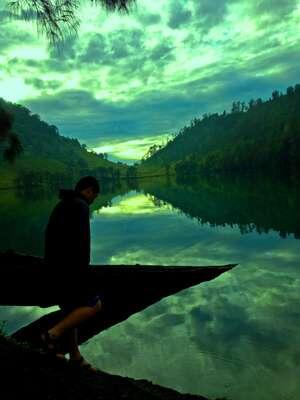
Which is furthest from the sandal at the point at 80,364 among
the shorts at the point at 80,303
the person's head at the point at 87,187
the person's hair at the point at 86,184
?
the person's hair at the point at 86,184

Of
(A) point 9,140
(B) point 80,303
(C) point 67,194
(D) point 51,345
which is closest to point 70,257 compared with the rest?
(B) point 80,303

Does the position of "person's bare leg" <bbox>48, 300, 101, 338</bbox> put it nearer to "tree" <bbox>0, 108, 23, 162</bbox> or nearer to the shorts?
the shorts

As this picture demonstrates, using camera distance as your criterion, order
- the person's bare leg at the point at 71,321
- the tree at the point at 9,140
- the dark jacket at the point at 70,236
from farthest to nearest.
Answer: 1. the tree at the point at 9,140
2. the person's bare leg at the point at 71,321
3. the dark jacket at the point at 70,236

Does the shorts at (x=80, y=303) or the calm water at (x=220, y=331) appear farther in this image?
the calm water at (x=220, y=331)

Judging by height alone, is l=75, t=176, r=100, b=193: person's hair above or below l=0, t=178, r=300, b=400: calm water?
above

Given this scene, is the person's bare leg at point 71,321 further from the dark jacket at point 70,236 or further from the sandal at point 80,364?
the dark jacket at point 70,236

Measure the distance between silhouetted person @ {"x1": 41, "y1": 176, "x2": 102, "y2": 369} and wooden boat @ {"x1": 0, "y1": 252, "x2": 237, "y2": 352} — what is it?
23 cm

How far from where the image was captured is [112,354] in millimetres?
10945

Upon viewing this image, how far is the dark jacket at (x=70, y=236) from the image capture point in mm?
6887

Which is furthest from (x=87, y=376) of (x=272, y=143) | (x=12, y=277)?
(x=272, y=143)

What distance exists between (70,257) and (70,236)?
32 centimetres

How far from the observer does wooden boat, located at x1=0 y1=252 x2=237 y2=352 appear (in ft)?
24.8

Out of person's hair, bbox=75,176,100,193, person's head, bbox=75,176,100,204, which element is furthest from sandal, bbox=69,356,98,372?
person's hair, bbox=75,176,100,193

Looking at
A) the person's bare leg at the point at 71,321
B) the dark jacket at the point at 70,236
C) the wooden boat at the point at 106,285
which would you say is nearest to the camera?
the dark jacket at the point at 70,236
